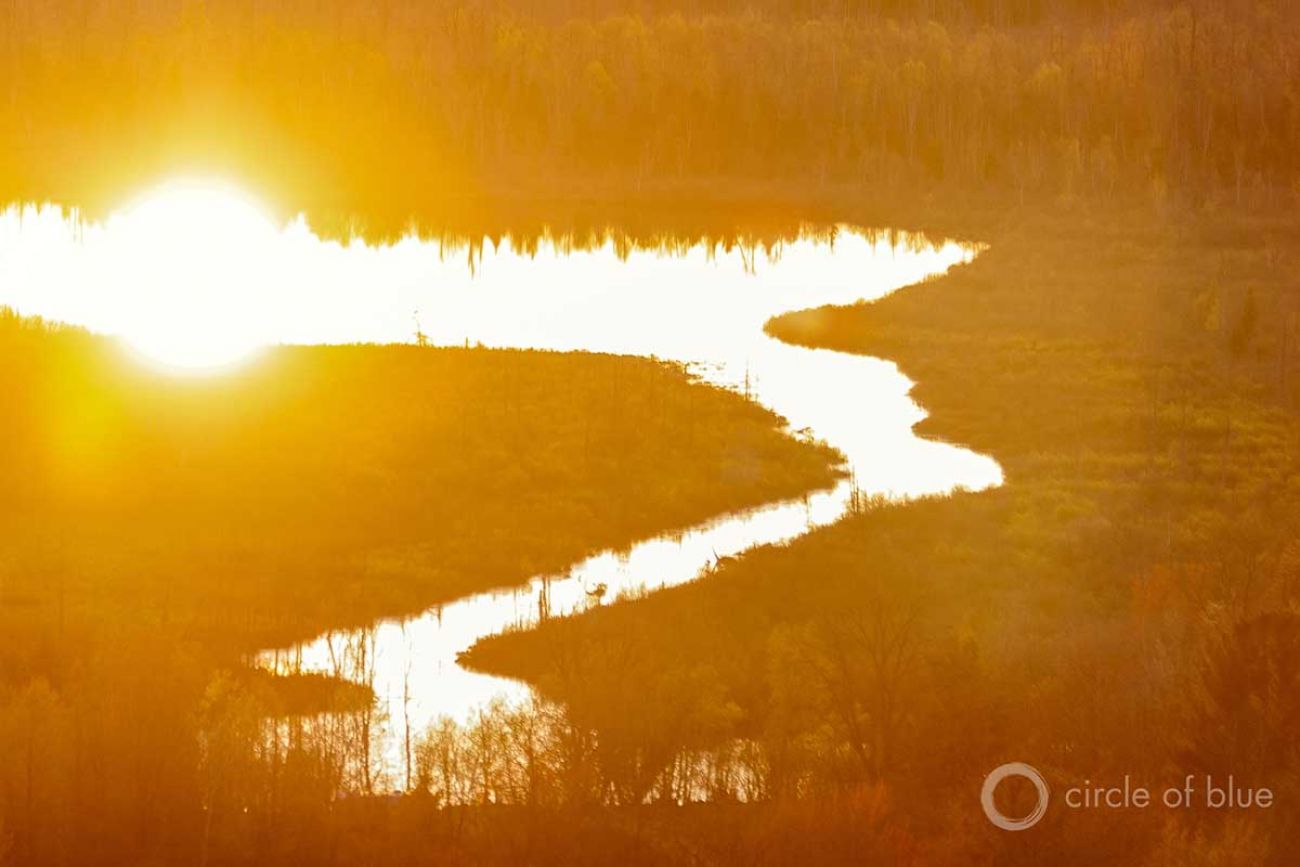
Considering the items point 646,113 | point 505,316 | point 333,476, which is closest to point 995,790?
point 333,476

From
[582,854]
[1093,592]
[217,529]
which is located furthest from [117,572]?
[1093,592]

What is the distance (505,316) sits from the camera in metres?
102

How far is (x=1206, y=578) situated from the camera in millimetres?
51281

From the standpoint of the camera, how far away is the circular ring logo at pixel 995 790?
34.5m

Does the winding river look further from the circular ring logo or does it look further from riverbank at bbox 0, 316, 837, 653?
the circular ring logo

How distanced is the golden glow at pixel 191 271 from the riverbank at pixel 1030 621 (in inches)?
1372

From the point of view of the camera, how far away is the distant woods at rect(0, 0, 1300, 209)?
160750 millimetres

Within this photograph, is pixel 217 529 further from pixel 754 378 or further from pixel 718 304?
pixel 718 304

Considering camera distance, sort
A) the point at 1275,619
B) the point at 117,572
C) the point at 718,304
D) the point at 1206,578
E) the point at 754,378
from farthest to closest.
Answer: the point at 718,304 < the point at 754,378 < the point at 117,572 < the point at 1206,578 < the point at 1275,619

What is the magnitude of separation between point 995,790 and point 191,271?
301 ft

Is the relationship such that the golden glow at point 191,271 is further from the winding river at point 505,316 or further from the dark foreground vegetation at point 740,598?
the dark foreground vegetation at point 740,598

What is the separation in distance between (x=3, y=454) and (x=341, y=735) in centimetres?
2892

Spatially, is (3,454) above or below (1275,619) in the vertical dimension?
above

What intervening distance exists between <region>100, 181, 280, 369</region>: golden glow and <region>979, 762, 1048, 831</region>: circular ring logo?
5074 centimetres
